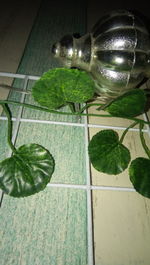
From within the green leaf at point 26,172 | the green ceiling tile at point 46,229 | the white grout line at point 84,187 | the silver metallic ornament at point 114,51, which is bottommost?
the green ceiling tile at point 46,229

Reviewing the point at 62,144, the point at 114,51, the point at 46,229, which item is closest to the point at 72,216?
the point at 46,229

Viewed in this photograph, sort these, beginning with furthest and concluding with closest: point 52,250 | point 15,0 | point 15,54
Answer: point 15,0, point 15,54, point 52,250

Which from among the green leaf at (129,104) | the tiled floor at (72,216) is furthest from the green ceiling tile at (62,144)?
the green leaf at (129,104)

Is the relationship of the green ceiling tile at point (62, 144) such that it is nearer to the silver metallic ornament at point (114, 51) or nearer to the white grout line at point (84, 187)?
the white grout line at point (84, 187)

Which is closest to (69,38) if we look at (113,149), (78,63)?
(78,63)

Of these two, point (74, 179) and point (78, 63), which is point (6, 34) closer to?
point (78, 63)

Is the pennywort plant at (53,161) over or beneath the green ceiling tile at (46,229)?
over

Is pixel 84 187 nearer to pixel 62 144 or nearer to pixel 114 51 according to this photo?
pixel 62 144
